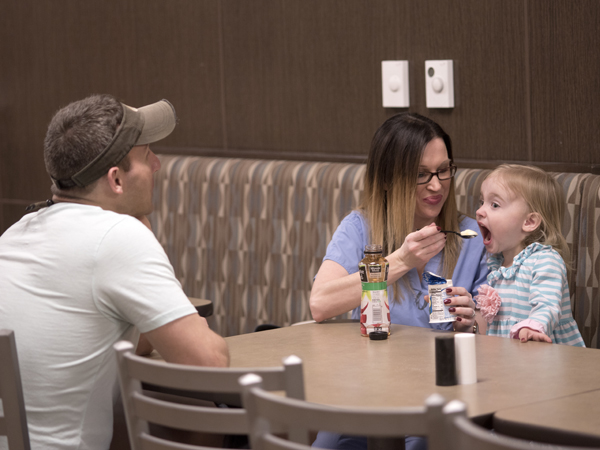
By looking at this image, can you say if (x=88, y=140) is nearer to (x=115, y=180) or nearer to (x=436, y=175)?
(x=115, y=180)

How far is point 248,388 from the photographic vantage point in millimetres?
1316

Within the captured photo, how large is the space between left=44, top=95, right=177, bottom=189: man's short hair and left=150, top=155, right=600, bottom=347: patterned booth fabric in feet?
4.33

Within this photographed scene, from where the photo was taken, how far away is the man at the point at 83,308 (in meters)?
1.88

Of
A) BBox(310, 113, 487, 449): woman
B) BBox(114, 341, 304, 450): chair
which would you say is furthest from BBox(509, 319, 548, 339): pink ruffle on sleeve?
BBox(114, 341, 304, 450): chair

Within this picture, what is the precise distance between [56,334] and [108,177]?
1.28 feet

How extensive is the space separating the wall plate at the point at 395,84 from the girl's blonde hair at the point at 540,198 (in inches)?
32.1

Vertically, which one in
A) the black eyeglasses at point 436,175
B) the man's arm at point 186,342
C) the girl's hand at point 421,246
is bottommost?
the man's arm at point 186,342

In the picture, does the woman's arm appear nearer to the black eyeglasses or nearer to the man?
the black eyeglasses

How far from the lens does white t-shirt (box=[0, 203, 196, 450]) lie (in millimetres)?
1877

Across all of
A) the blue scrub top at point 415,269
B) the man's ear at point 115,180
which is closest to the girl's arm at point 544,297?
the blue scrub top at point 415,269

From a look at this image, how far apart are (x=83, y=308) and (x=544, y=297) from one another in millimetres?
1188

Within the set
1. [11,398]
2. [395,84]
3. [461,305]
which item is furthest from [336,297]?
[395,84]

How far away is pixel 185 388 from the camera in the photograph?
1.51m

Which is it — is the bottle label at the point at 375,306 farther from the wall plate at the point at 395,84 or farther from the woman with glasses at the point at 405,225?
the wall plate at the point at 395,84
